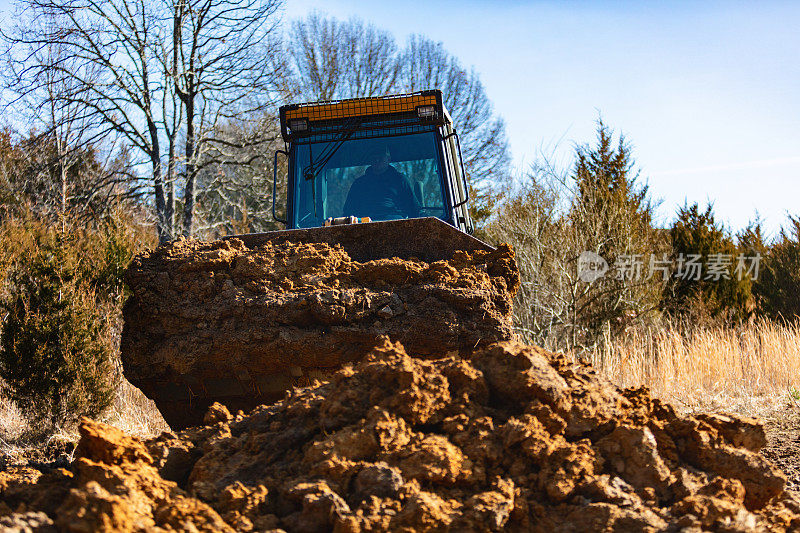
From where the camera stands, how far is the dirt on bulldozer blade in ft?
7.73

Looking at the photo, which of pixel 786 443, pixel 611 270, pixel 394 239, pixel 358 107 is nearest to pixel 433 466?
pixel 394 239

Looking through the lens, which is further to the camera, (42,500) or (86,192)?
(86,192)

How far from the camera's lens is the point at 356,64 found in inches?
830

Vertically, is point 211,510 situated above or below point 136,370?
below

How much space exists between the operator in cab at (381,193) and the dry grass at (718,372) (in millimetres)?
3068

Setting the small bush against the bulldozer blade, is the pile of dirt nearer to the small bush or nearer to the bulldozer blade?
the bulldozer blade

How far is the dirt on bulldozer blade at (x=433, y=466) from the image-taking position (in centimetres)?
236

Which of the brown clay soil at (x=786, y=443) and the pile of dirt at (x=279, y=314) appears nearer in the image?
the pile of dirt at (x=279, y=314)

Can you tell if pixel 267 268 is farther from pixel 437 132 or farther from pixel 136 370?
pixel 437 132

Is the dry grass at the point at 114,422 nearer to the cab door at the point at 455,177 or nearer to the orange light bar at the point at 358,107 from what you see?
the orange light bar at the point at 358,107

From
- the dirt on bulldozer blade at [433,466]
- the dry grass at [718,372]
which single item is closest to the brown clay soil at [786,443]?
the dry grass at [718,372]

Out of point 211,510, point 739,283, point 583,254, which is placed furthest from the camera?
point 739,283

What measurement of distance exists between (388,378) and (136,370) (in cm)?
171

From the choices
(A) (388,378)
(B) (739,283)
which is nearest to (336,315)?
(A) (388,378)
